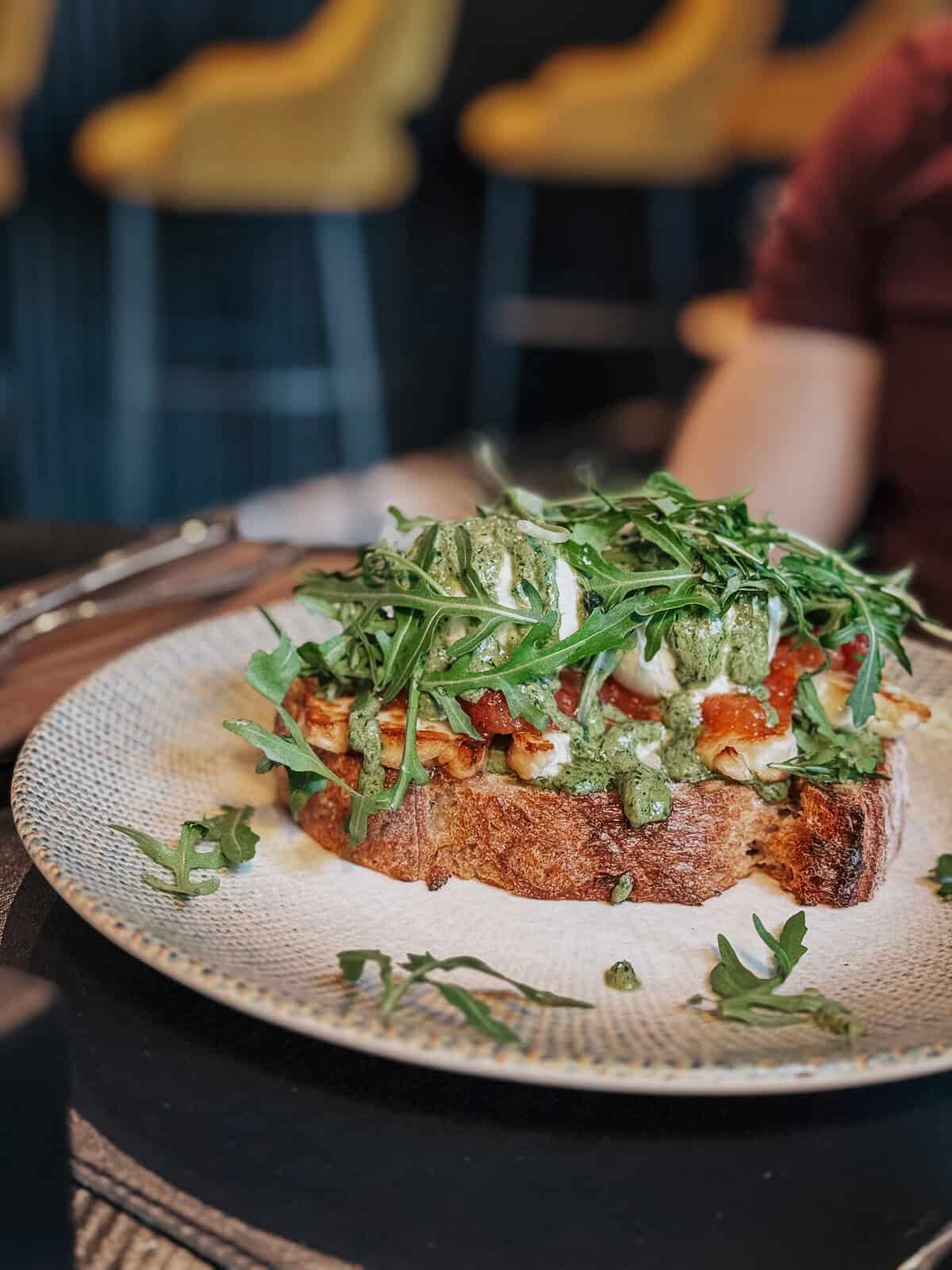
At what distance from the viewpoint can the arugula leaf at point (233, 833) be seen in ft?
3.13

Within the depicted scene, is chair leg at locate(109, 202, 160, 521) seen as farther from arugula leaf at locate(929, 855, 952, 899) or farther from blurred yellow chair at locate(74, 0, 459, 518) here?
arugula leaf at locate(929, 855, 952, 899)

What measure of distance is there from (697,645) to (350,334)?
4613 mm

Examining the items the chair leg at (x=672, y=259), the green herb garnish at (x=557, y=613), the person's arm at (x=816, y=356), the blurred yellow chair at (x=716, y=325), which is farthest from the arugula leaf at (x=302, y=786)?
the chair leg at (x=672, y=259)

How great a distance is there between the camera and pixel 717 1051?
0.71 meters

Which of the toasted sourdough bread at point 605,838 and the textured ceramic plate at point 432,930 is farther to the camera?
the toasted sourdough bread at point 605,838

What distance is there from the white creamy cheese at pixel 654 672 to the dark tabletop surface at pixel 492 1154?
1.15 ft

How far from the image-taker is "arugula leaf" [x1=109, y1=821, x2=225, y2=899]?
0.89m

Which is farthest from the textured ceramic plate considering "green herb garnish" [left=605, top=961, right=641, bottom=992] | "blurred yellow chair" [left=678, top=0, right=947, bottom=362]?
"blurred yellow chair" [left=678, top=0, right=947, bottom=362]

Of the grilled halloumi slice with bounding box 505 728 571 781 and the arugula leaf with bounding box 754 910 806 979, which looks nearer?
the arugula leaf with bounding box 754 910 806 979

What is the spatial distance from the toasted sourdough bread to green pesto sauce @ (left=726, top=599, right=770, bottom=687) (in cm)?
8

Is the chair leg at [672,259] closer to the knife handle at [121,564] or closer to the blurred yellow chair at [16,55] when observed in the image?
the blurred yellow chair at [16,55]

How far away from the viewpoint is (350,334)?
5410 mm

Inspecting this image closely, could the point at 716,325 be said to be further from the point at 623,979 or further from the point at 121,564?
the point at 623,979

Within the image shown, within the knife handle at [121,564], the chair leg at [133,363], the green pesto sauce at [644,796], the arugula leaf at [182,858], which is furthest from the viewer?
the chair leg at [133,363]
